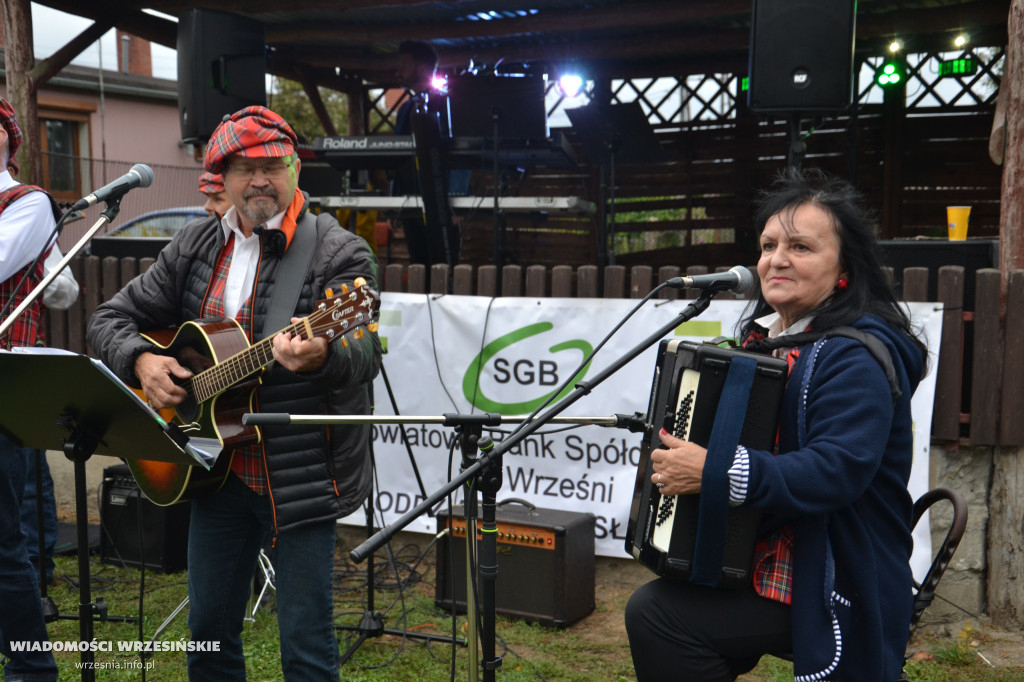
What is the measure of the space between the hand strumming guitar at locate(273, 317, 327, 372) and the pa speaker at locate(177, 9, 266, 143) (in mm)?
4645

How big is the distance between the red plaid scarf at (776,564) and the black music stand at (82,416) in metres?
1.50

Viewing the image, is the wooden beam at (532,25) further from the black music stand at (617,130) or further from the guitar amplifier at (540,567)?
the guitar amplifier at (540,567)

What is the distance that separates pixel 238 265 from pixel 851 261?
183cm

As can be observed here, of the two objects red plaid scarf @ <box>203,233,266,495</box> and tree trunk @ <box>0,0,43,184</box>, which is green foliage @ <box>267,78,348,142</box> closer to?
tree trunk @ <box>0,0,43,184</box>

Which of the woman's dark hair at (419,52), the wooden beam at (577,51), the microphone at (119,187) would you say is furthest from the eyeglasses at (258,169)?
the wooden beam at (577,51)

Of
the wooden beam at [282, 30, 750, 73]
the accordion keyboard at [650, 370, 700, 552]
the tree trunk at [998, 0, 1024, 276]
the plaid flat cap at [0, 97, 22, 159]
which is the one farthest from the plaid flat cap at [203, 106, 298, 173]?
the wooden beam at [282, 30, 750, 73]

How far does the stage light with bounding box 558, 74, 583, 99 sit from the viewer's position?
10570mm

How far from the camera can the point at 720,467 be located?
2139 mm

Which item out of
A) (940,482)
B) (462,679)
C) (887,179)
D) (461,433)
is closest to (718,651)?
(461,433)

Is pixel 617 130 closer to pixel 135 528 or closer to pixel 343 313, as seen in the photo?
pixel 135 528

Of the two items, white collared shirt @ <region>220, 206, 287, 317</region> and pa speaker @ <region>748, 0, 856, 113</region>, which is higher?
pa speaker @ <region>748, 0, 856, 113</region>

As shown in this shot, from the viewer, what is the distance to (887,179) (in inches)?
406

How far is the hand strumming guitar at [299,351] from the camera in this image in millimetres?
2406

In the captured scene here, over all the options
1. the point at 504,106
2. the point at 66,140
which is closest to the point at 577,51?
the point at 504,106
